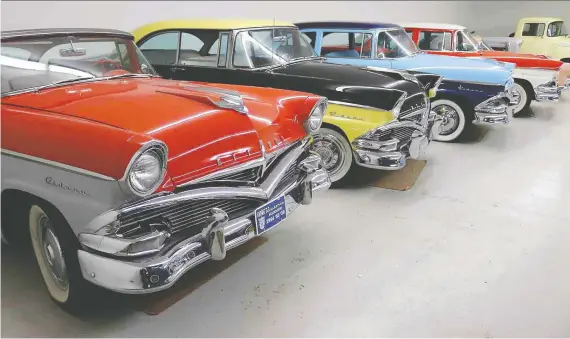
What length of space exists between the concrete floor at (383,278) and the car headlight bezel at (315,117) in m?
0.77

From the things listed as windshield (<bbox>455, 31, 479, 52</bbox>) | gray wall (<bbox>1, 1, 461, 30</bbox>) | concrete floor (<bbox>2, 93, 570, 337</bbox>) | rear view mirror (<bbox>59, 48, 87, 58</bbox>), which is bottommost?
concrete floor (<bbox>2, 93, 570, 337</bbox>)

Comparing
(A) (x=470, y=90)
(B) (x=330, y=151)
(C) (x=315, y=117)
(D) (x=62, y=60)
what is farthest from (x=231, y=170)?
(A) (x=470, y=90)

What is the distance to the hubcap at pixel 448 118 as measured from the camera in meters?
5.61

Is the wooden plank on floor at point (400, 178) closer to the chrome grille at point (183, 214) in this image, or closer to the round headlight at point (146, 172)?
the chrome grille at point (183, 214)

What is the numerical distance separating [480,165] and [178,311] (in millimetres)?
3611

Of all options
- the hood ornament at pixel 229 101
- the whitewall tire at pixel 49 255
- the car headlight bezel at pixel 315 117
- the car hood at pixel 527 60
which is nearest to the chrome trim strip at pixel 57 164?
the whitewall tire at pixel 49 255

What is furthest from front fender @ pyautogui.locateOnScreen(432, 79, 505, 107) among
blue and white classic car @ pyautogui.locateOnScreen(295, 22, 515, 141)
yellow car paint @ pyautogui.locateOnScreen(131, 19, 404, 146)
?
yellow car paint @ pyautogui.locateOnScreen(131, 19, 404, 146)

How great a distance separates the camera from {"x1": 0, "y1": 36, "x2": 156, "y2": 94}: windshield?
2.47m

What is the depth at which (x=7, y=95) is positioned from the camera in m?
2.37

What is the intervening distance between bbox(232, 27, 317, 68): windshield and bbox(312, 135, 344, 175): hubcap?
2.66ft

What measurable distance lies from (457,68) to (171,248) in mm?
4576

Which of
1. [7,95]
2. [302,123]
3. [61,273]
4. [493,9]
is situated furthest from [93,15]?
[493,9]

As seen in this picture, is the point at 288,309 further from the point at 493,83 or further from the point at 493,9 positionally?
the point at 493,9

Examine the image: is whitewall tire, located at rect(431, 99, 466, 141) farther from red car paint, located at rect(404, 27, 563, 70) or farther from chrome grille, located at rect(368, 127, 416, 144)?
chrome grille, located at rect(368, 127, 416, 144)
